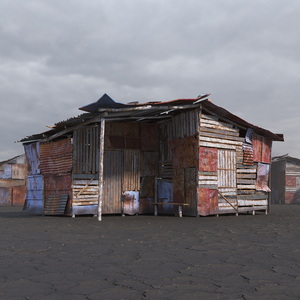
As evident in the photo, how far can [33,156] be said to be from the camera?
18844 millimetres

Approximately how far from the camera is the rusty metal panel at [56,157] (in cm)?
1625

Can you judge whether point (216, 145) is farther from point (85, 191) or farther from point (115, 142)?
point (85, 191)

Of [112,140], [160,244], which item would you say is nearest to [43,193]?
[112,140]

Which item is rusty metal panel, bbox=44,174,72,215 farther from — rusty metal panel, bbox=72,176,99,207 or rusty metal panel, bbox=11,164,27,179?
rusty metal panel, bbox=11,164,27,179

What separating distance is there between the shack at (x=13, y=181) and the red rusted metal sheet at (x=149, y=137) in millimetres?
21247

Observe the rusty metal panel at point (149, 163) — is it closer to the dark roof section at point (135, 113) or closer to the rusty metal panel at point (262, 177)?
Result: the dark roof section at point (135, 113)

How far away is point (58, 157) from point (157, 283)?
43.7 feet

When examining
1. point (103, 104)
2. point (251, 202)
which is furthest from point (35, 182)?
point (251, 202)

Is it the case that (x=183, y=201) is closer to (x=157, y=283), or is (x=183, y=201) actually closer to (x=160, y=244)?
(x=160, y=244)

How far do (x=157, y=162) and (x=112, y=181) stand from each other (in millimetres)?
2312

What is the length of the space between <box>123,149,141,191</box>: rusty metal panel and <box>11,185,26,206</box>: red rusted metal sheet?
20885 mm

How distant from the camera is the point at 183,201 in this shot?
15.7 meters

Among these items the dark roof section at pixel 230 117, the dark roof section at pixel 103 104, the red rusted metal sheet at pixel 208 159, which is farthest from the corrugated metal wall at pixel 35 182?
the dark roof section at pixel 230 117

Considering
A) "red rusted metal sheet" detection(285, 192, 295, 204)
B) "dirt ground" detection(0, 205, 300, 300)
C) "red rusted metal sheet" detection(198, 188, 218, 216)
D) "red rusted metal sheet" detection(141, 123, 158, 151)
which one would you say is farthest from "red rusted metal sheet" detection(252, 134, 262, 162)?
"red rusted metal sheet" detection(285, 192, 295, 204)
